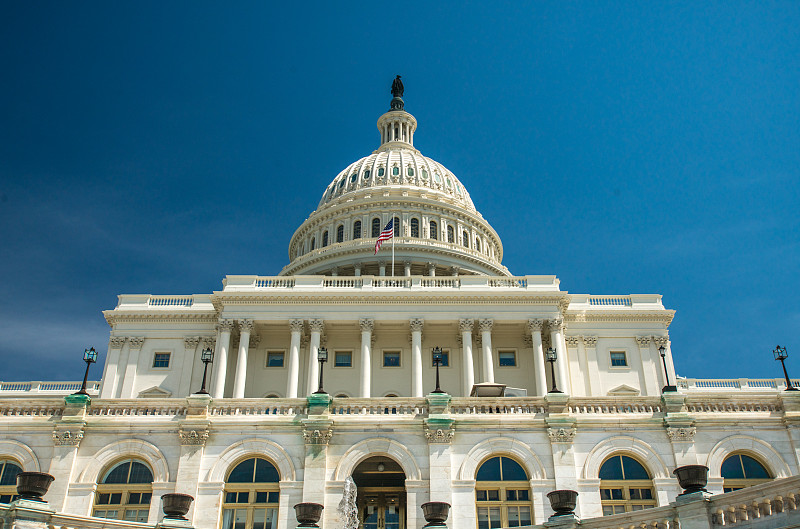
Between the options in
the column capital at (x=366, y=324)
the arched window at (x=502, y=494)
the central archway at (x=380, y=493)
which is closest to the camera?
the arched window at (x=502, y=494)

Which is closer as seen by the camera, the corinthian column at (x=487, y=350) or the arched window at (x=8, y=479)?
the arched window at (x=8, y=479)

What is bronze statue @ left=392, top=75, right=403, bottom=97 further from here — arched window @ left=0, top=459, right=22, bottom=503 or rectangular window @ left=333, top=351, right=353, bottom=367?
arched window @ left=0, top=459, right=22, bottom=503

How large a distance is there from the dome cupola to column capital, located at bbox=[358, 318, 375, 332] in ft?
63.7

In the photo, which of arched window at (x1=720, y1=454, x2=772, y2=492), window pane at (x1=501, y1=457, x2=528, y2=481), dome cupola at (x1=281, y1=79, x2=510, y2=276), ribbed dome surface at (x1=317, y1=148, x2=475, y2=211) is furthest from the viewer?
ribbed dome surface at (x1=317, y1=148, x2=475, y2=211)

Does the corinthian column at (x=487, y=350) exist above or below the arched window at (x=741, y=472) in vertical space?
above

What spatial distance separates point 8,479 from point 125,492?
4740 millimetres

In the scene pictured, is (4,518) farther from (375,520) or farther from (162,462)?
(375,520)

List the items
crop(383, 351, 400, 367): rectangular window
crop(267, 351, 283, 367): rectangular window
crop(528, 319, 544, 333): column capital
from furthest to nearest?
crop(267, 351, 283, 367): rectangular window
crop(383, 351, 400, 367): rectangular window
crop(528, 319, 544, 333): column capital

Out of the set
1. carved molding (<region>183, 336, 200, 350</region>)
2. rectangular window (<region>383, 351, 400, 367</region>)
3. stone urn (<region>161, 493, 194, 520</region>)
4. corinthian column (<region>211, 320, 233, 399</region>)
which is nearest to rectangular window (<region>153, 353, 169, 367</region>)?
carved molding (<region>183, 336, 200, 350</region>)

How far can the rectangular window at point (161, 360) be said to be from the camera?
63.1m

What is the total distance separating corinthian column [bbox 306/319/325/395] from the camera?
5850cm

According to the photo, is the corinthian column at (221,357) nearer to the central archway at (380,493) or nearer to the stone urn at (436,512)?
the central archway at (380,493)

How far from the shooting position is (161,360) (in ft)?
208

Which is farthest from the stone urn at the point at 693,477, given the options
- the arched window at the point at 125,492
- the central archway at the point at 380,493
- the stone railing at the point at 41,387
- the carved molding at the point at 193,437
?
the stone railing at the point at 41,387
